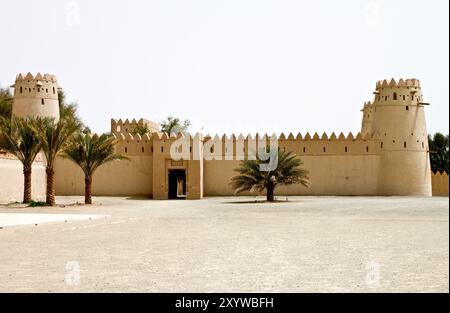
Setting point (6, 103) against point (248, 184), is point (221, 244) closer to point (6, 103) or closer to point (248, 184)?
point (248, 184)

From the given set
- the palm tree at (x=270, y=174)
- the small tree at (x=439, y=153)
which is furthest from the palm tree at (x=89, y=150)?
the small tree at (x=439, y=153)

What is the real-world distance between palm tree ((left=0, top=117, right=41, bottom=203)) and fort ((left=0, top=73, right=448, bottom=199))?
355 inches

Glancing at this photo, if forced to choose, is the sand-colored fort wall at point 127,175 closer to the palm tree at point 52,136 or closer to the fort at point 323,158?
the fort at point 323,158

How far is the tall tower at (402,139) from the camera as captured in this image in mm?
33312

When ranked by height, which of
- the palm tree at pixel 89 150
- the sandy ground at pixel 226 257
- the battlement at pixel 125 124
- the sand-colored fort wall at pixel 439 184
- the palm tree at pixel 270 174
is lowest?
the sandy ground at pixel 226 257

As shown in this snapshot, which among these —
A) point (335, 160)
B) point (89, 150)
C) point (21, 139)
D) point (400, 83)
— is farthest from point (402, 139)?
point (21, 139)

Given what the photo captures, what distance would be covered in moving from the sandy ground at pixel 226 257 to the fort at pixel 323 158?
17934 millimetres

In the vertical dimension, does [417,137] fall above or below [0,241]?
above

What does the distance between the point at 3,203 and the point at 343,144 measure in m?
17.5

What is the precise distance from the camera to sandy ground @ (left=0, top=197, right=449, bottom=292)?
251 inches

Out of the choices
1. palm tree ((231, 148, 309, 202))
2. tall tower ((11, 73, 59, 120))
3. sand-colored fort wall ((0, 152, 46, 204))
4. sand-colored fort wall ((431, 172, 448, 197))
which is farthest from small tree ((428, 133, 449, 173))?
sand-colored fort wall ((0, 152, 46, 204))

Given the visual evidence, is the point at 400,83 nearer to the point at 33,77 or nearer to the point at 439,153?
the point at 439,153
